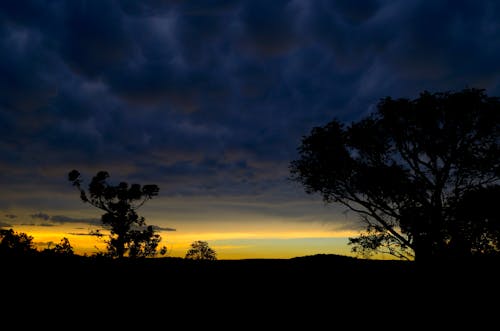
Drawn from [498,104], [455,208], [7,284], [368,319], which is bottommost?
[368,319]

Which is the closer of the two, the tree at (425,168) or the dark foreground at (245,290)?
the dark foreground at (245,290)

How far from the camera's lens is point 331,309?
968 centimetres

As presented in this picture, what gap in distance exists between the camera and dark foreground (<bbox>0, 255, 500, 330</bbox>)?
9211 mm

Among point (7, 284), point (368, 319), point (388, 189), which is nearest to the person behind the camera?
point (368, 319)

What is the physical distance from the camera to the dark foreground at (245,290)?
9.21 meters

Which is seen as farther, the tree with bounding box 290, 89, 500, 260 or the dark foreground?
the tree with bounding box 290, 89, 500, 260

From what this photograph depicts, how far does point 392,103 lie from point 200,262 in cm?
2035

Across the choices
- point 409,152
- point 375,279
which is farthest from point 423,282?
point 409,152

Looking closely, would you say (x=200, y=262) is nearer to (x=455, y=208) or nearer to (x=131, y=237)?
(x=455, y=208)

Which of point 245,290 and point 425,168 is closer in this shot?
point 245,290

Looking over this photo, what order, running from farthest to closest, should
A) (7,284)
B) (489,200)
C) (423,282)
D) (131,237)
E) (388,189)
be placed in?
(131,237) < (388,189) < (489,200) < (423,282) < (7,284)

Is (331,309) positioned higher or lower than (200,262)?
lower

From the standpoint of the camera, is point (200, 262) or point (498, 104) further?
point (498, 104)

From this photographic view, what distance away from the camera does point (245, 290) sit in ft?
36.1
